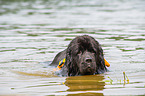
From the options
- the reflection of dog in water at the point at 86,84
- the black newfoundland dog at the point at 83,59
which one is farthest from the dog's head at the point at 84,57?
the reflection of dog in water at the point at 86,84

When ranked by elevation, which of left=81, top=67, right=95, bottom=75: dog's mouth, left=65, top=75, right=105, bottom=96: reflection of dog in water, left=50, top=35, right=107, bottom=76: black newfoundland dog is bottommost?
left=65, top=75, right=105, bottom=96: reflection of dog in water

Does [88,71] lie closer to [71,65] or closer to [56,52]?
[71,65]

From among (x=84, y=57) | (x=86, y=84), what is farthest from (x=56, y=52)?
(x=86, y=84)

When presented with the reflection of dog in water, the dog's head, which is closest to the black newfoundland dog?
the dog's head

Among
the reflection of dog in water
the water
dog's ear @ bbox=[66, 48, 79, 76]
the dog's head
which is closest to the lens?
the reflection of dog in water

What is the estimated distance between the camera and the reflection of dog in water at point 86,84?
646 cm

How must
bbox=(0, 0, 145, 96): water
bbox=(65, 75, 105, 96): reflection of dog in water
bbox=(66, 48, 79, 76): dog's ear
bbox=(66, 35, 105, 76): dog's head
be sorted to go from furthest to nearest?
bbox=(66, 48, 79, 76): dog's ear
bbox=(66, 35, 105, 76): dog's head
bbox=(0, 0, 145, 96): water
bbox=(65, 75, 105, 96): reflection of dog in water

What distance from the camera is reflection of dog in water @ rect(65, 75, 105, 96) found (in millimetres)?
6461

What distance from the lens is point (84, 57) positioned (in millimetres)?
7801

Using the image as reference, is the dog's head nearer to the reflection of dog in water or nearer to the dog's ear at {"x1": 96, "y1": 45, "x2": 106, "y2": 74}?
the dog's ear at {"x1": 96, "y1": 45, "x2": 106, "y2": 74}

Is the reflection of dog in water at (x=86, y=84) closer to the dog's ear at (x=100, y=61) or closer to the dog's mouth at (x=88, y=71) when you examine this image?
the dog's mouth at (x=88, y=71)

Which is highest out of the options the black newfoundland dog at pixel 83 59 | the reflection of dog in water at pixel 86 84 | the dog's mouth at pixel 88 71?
the black newfoundland dog at pixel 83 59

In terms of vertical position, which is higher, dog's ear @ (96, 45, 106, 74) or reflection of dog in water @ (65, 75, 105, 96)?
dog's ear @ (96, 45, 106, 74)

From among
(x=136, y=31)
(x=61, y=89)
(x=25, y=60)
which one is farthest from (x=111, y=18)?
(x=61, y=89)
